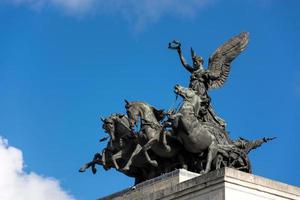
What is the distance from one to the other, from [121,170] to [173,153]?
206 centimetres

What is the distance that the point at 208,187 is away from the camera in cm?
1944

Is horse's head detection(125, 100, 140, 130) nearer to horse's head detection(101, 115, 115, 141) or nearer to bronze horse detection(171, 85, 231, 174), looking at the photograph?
horse's head detection(101, 115, 115, 141)

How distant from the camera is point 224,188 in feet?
62.3

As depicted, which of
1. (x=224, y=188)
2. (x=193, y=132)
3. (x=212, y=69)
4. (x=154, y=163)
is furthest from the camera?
(x=212, y=69)

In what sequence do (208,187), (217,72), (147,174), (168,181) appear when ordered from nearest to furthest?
1. (208,187)
2. (168,181)
3. (147,174)
4. (217,72)

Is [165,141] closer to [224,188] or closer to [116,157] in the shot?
[116,157]

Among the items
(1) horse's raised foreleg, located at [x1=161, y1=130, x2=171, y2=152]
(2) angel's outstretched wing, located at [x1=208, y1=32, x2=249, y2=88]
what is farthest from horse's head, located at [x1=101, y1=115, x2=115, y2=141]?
(2) angel's outstretched wing, located at [x1=208, y1=32, x2=249, y2=88]

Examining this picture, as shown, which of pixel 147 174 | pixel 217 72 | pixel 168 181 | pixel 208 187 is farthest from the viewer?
pixel 217 72

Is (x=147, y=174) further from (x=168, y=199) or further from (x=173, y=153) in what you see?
(x=168, y=199)

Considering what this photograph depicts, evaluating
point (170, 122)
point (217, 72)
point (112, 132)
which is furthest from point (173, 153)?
point (217, 72)

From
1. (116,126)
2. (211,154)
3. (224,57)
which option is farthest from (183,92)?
(224,57)

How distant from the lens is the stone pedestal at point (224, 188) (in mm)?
19125

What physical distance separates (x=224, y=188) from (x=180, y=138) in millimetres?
3082

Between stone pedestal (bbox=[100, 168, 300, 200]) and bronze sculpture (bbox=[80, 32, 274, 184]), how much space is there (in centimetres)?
95
